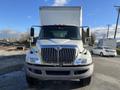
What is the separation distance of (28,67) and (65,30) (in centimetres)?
253

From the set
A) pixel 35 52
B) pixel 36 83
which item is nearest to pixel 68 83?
pixel 36 83

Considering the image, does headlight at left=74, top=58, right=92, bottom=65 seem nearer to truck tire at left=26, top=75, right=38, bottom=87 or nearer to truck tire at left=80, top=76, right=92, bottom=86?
truck tire at left=80, top=76, right=92, bottom=86

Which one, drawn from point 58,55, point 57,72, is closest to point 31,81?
point 57,72

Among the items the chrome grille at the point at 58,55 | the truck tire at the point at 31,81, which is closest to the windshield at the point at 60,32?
the chrome grille at the point at 58,55

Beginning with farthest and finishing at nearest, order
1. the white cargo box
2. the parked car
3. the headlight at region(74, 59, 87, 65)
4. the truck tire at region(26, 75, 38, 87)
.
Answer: the parked car
the white cargo box
the truck tire at region(26, 75, 38, 87)
the headlight at region(74, 59, 87, 65)

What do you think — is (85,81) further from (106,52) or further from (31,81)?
(106,52)

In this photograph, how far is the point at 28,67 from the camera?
8.68m

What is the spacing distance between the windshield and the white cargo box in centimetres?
191

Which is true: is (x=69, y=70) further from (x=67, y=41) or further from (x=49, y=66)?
(x=67, y=41)

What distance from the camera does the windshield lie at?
10219 millimetres

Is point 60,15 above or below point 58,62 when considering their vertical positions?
above

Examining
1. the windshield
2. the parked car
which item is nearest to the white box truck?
the windshield

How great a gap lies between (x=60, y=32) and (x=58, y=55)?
1986mm

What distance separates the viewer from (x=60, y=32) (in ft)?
34.2
